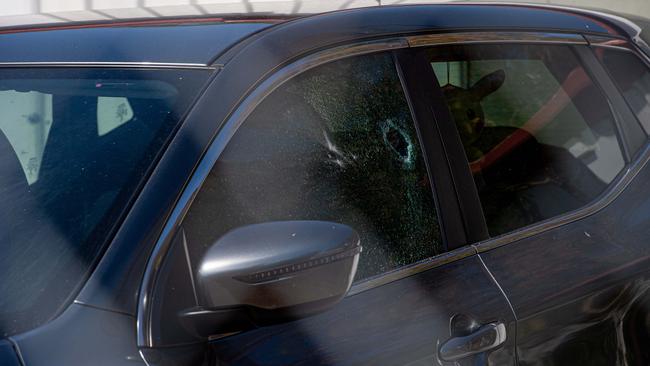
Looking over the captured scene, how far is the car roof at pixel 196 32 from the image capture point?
1.96m

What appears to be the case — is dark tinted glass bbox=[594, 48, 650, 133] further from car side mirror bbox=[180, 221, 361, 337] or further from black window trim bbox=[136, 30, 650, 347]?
car side mirror bbox=[180, 221, 361, 337]

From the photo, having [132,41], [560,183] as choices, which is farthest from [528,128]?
[132,41]

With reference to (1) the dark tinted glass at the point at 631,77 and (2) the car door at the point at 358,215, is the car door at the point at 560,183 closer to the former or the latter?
(1) the dark tinted glass at the point at 631,77

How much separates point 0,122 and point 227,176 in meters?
0.70

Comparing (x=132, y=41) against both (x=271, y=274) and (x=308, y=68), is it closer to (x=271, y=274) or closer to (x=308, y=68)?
(x=308, y=68)

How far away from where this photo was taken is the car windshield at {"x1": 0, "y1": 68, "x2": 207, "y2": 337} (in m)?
1.66

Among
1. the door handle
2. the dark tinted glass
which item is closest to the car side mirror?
the door handle

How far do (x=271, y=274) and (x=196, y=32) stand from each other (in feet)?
2.20

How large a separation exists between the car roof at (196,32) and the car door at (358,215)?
0.08m

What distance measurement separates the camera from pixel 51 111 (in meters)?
2.02

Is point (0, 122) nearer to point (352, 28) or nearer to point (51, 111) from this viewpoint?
Result: point (51, 111)

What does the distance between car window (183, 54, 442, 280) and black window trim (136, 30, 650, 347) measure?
0.07ft

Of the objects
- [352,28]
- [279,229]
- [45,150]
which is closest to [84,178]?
[45,150]

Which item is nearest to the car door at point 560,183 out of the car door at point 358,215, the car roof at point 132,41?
the car door at point 358,215
